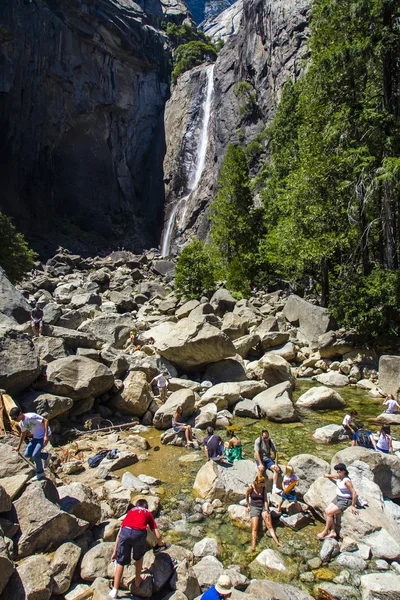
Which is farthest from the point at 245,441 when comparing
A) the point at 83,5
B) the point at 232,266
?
the point at 83,5

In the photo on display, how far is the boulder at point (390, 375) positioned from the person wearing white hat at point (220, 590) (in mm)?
9658

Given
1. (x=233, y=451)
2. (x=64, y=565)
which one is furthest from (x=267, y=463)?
(x=64, y=565)

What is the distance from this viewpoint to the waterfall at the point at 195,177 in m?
54.5

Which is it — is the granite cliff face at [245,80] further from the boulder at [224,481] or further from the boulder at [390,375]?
the boulder at [224,481]

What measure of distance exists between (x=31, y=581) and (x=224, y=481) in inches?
156

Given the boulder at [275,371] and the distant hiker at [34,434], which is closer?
the distant hiker at [34,434]

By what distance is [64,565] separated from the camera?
5.05 meters

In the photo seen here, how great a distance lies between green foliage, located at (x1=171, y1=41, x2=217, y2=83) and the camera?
64125 millimetres

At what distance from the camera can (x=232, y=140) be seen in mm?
47594

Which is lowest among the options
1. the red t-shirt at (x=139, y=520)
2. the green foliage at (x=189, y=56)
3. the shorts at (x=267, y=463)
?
the shorts at (x=267, y=463)

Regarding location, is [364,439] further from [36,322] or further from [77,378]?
[36,322]

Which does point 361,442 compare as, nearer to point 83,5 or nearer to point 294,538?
point 294,538

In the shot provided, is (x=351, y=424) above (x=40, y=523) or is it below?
below

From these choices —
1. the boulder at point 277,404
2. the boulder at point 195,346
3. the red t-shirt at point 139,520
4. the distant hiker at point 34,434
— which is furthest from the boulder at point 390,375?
the distant hiker at point 34,434
